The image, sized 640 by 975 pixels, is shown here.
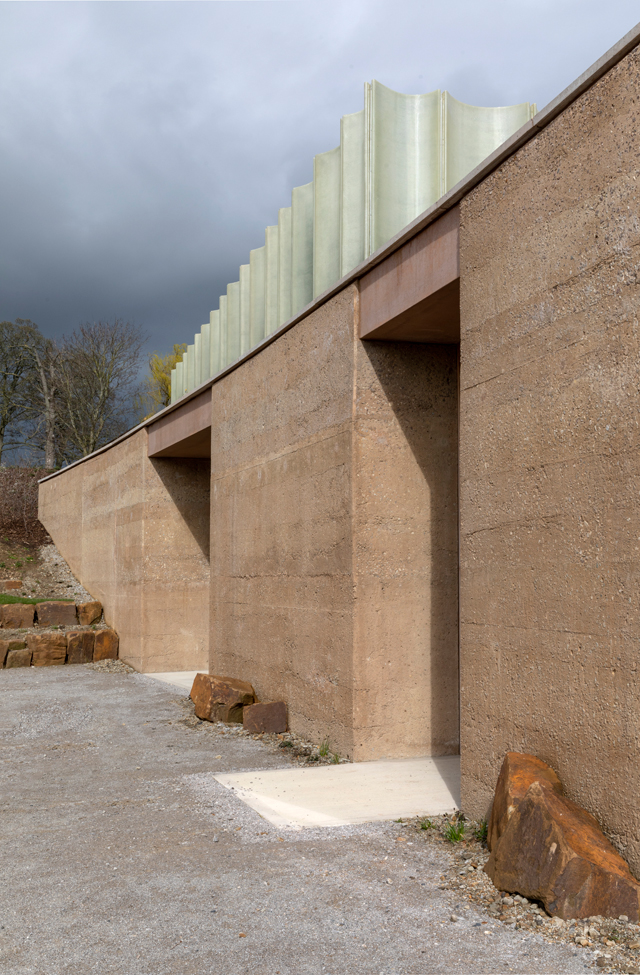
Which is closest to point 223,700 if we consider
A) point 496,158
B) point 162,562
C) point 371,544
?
point 371,544

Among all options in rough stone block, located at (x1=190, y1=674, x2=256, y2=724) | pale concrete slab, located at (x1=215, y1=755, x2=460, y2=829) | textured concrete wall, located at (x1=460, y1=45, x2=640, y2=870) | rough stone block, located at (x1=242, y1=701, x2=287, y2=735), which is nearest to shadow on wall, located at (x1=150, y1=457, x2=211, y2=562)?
rough stone block, located at (x1=190, y1=674, x2=256, y2=724)

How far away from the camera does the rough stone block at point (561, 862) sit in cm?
336

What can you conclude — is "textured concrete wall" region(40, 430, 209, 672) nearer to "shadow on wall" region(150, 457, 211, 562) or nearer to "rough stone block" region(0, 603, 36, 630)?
"shadow on wall" region(150, 457, 211, 562)

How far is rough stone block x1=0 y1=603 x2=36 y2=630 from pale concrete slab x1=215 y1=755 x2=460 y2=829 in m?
10.7

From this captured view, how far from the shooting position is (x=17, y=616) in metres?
15.6

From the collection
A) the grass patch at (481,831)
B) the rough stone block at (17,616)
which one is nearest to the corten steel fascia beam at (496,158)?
the grass patch at (481,831)

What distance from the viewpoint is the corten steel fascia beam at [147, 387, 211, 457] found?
11.2 meters

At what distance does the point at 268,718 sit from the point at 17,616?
378 inches

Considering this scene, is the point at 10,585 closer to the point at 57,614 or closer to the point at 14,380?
the point at 57,614

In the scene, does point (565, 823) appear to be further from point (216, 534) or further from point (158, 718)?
point (216, 534)

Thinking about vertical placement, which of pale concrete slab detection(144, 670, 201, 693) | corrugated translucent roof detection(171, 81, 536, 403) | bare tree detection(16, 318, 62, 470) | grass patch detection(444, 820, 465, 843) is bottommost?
pale concrete slab detection(144, 670, 201, 693)

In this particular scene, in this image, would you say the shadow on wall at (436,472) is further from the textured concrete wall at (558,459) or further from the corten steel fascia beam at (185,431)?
the corten steel fascia beam at (185,431)

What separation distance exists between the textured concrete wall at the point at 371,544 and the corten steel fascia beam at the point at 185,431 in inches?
145

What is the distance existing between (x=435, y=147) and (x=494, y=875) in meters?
5.65
